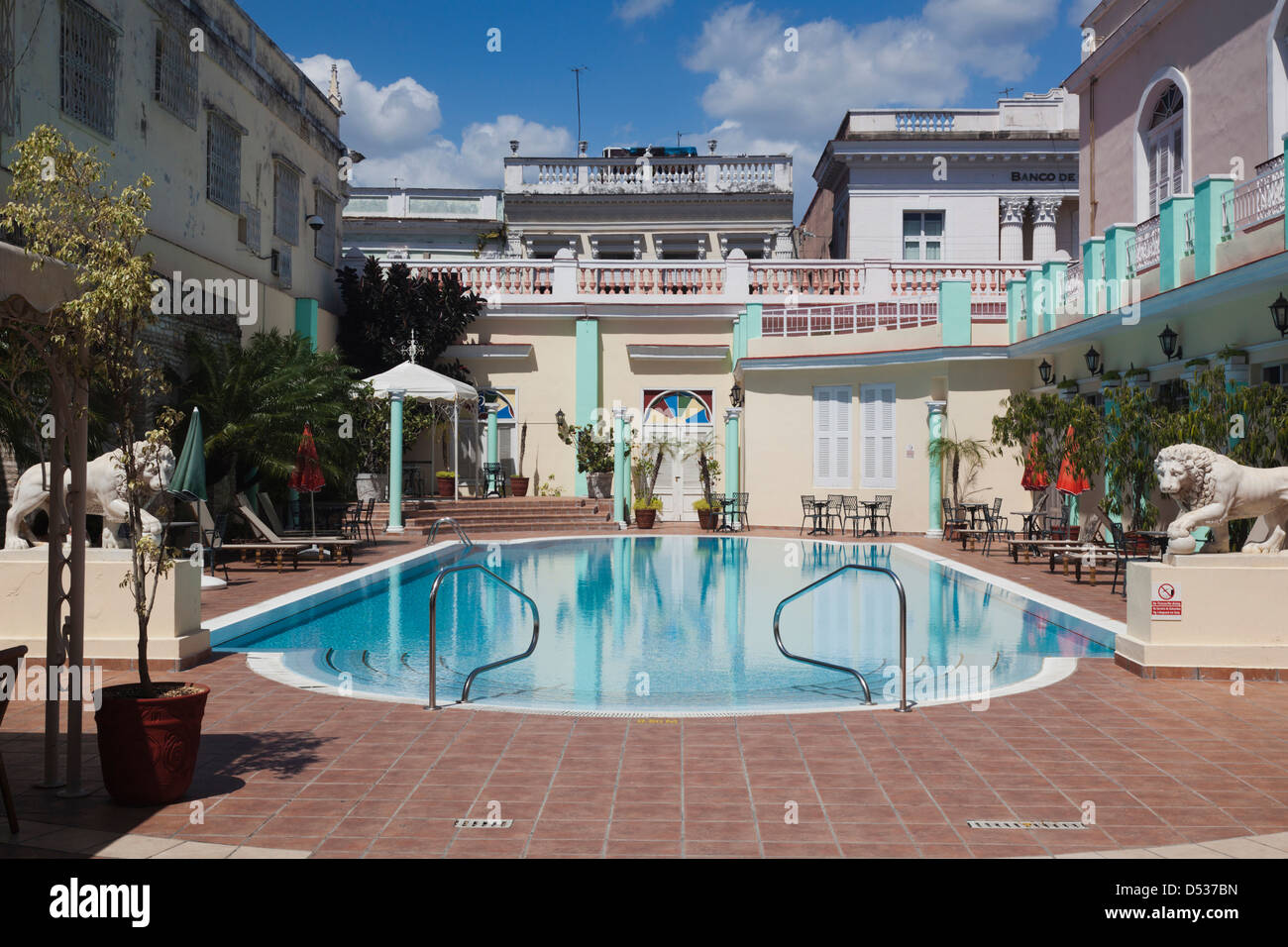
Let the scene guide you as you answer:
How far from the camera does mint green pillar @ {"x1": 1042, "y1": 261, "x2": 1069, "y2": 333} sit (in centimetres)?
1622

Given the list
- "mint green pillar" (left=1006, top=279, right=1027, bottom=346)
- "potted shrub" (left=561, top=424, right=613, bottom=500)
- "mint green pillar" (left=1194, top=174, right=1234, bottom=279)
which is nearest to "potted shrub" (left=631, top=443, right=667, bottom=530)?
"potted shrub" (left=561, top=424, right=613, bottom=500)

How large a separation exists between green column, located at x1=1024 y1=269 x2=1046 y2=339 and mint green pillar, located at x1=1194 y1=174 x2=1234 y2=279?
5082 mm

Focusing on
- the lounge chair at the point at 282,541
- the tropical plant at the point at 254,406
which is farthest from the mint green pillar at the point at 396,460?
the lounge chair at the point at 282,541

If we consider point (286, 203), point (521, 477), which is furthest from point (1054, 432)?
point (286, 203)

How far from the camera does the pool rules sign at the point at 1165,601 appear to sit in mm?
7422

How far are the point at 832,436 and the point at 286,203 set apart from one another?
444 inches

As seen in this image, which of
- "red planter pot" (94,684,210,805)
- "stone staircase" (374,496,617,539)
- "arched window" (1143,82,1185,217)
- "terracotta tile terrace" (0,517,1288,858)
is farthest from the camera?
"stone staircase" (374,496,617,539)

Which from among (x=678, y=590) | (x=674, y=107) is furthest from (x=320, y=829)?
(x=674, y=107)

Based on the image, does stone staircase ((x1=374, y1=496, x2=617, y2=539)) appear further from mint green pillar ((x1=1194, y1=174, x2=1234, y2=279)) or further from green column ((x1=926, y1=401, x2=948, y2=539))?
mint green pillar ((x1=1194, y1=174, x2=1234, y2=279))

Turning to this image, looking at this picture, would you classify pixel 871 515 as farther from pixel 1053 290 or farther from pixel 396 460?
pixel 396 460

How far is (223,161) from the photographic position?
55.2 ft

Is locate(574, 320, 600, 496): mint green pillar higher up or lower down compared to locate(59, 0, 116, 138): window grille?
lower down

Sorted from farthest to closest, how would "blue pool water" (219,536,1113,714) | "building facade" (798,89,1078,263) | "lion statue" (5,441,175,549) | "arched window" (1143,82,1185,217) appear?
"building facade" (798,89,1078,263) < "arched window" (1143,82,1185,217) < "lion statue" (5,441,175,549) < "blue pool water" (219,536,1113,714)
